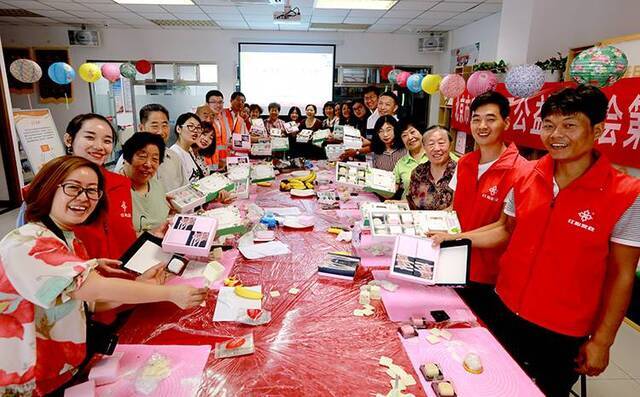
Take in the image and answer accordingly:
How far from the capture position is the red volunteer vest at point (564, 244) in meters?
1.41

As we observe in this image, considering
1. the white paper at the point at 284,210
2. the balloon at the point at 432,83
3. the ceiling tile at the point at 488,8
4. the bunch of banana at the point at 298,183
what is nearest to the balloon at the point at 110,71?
the bunch of banana at the point at 298,183

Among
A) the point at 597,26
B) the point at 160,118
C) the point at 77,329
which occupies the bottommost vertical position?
the point at 77,329

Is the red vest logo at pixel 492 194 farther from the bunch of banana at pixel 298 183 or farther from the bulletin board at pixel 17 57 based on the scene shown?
the bulletin board at pixel 17 57

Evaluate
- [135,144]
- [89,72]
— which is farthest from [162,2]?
[135,144]

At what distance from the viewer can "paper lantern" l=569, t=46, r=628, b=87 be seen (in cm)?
254

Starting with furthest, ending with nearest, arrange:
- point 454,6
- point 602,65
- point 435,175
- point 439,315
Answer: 1. point 454,6
2. point 435,175
3. point 602,65
4. point 439,315

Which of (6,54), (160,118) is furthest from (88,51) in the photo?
(160,118)

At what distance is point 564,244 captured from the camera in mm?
1486

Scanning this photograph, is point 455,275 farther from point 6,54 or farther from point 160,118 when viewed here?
point 6,54

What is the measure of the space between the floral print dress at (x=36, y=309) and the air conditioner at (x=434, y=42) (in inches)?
344

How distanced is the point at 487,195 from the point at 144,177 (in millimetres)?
1941

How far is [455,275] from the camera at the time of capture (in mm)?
1643

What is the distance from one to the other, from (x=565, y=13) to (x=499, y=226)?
3844 mm

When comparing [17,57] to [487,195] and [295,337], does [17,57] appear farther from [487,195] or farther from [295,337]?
[487,195]
